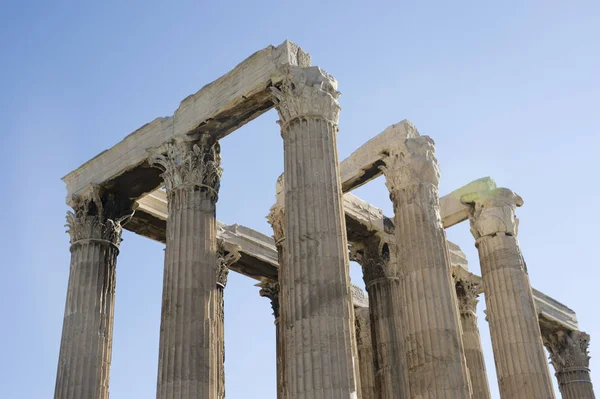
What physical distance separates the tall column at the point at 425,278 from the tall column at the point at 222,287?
7.82 metres

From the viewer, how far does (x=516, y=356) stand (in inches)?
1158

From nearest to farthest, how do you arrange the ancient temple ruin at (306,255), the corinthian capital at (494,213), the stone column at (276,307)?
the ancient temple ruin at (306,255)
the corinthian capital at (494,213)
the stone column at (276,307)

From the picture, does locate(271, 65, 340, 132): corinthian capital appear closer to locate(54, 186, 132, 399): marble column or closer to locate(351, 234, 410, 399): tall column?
locate(54, 186, 132, 399): marble column

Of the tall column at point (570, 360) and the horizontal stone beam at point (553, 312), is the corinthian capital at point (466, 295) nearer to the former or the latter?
the horizontal stone beam at point (553, 312)

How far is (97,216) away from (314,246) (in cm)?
1204

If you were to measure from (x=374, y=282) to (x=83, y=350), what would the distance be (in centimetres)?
1237

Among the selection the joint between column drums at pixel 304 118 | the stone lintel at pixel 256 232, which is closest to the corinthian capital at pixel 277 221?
the stone lintel at pixel 256 232

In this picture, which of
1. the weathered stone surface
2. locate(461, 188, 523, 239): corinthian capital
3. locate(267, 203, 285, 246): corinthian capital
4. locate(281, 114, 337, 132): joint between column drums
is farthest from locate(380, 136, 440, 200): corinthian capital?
the weathered stone surface

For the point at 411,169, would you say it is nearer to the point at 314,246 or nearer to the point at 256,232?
the point at 314,246

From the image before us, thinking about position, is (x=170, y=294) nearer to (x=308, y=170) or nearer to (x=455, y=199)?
(x=308, y=170)

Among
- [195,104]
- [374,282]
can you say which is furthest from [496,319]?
[195,104]

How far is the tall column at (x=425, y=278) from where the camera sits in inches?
950

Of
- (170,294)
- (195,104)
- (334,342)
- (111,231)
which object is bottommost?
(334,342)

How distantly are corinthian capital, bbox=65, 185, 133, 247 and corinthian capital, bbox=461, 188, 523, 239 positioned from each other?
45.1 feet
